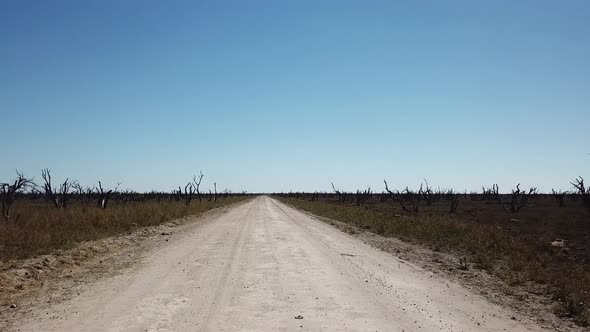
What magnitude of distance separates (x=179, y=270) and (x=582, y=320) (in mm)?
7980

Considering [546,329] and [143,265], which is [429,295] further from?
[143,265]

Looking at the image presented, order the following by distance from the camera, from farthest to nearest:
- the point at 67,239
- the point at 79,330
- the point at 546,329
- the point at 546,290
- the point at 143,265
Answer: the point at 67,239, the point at 143,265, the point at 546,290, the point at 546,329, the point at 79,330

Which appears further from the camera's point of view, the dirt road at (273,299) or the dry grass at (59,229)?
the dry grass at (59,229)

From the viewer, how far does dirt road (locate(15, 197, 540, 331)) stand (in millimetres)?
6434

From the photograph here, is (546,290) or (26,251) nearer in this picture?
(546,290)

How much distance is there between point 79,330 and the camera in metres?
6.03

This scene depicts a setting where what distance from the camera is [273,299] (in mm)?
7801

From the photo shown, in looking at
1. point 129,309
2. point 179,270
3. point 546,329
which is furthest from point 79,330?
point 546,329

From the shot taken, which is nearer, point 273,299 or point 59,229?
point 273,299

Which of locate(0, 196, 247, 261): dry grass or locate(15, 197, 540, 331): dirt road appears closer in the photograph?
locate(15, 197, 540, 331): dirt road

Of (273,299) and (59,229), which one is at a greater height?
(59,229)

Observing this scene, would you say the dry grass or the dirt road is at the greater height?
the dry grass

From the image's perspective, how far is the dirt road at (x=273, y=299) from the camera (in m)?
6.43

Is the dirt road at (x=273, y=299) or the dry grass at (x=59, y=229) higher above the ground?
the dry grass at (x=59, y=229)
